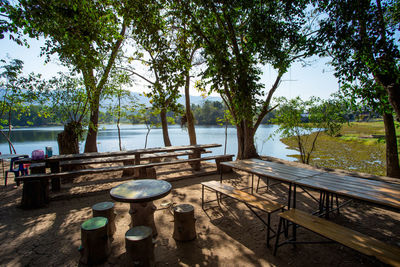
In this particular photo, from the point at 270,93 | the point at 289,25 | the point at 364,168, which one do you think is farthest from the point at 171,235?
the point at 364,168

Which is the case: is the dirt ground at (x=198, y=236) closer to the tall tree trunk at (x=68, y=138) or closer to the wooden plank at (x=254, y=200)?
the wooden plank at (x=254, y=200)

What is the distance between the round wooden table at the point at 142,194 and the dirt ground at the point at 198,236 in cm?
35

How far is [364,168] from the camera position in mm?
10672

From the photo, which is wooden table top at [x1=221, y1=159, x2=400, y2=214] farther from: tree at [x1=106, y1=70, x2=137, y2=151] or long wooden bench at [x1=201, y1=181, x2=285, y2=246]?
tree at [x1=106, y1=70, x2=137, y2=151]

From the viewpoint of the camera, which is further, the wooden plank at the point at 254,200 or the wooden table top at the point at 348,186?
the wooden plank at the point at 254,200

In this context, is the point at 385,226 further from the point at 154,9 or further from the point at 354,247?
the point at 154,9

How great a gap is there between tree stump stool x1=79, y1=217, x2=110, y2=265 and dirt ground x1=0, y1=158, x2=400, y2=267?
0.46 ft

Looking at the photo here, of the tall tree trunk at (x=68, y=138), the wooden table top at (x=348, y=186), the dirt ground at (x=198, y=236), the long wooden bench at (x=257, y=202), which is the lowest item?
the dirt ground at (x=198, y=236)

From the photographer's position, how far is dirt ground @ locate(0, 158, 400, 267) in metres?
2.37

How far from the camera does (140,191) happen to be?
2.66 m

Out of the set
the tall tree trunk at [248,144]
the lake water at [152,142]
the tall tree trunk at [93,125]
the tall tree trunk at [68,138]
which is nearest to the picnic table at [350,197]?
the tall tree trunk at [248,144]

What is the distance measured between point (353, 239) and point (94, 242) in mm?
2765

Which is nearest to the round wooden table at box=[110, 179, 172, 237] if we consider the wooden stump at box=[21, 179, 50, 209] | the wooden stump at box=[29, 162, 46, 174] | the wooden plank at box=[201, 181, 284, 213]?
the wooden plank at box=[201, 181, 284, 213]

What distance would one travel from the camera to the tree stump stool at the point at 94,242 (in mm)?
2250
